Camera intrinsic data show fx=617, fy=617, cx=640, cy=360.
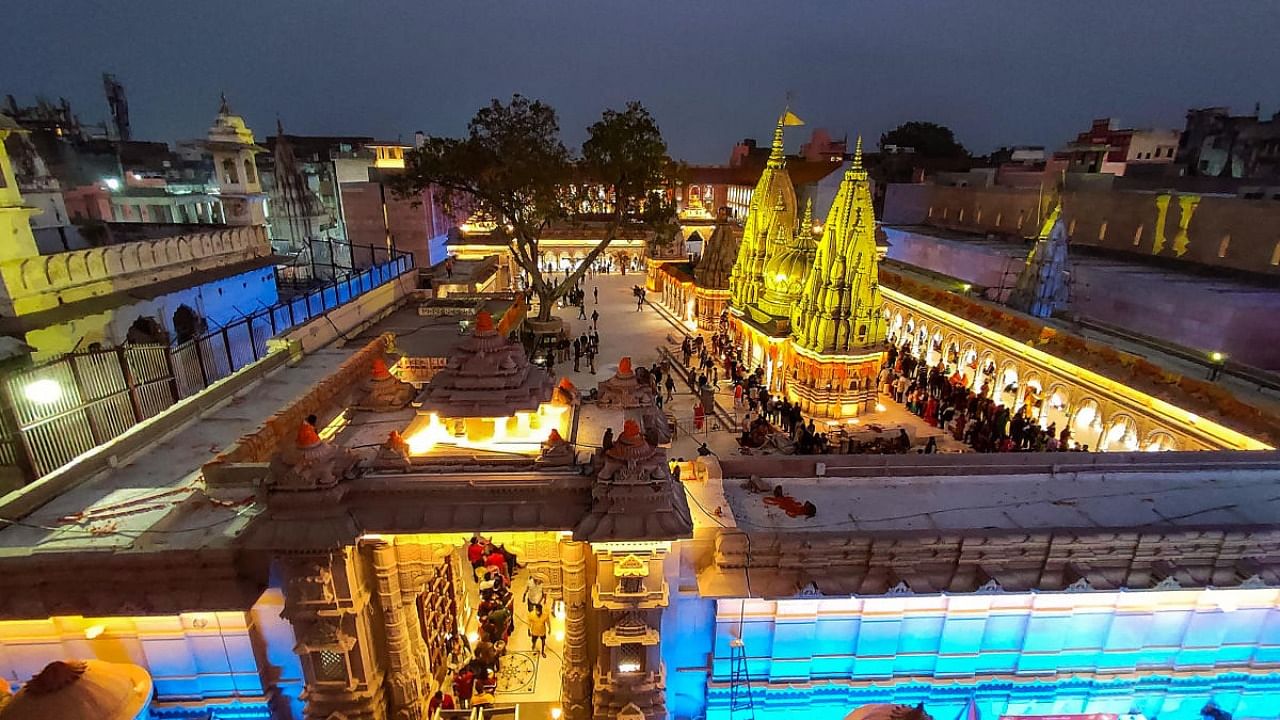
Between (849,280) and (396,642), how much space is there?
18.8 m

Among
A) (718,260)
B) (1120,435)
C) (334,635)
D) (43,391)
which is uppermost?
(718,260)

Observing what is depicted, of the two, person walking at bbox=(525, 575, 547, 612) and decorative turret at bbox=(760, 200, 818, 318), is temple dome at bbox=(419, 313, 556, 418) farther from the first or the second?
decorative turret at bbox=(760, 200, 818, 318)

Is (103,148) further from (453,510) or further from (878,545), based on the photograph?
(878,545)

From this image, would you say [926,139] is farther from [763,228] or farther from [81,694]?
[81,694]

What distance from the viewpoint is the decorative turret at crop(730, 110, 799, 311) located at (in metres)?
30.0

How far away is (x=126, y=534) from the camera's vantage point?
891 centimetres

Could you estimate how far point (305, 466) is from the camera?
25.9 feet

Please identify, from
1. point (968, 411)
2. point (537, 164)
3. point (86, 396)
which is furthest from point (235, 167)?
point (968, 411)

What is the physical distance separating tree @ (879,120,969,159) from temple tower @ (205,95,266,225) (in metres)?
67.7

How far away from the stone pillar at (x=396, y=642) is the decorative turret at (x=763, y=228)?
2303 centimetres

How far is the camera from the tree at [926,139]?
2972 inches

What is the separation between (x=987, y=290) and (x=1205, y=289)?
8.97 meters

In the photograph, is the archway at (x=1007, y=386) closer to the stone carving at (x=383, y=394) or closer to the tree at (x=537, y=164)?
the tree at (x=537, y=164)

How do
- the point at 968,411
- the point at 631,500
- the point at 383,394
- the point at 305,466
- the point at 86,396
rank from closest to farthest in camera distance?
the point at 305,466 < the point at 631,500 < the point at 383,394 < the point at 86,396 < the point at 968,411
